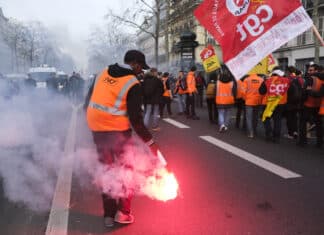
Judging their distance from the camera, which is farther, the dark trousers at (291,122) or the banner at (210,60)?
the banner at (210,60)

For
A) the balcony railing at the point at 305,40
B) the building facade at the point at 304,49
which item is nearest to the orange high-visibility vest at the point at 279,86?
the building facade at the point at 304,49

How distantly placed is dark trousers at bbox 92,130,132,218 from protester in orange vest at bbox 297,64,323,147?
4953 mm

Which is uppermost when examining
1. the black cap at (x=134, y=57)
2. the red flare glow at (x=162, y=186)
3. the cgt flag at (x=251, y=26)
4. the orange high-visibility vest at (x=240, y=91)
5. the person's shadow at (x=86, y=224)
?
the cgt flag at (x=251, y=26)

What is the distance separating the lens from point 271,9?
18.4ft

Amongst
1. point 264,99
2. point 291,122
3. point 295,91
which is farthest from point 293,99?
point 291,122

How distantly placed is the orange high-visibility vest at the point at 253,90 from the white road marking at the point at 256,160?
1239 millimetres

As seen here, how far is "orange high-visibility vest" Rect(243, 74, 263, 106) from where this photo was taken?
31.1 ft

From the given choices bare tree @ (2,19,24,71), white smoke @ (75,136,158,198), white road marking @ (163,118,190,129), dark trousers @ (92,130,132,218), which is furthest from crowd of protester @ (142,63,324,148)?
bare tree @ (2,19,24,71)

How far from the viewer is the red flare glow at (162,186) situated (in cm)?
430

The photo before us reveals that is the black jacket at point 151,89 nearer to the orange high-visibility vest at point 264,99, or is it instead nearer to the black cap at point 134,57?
the orange high-visibility vest at point 264,99

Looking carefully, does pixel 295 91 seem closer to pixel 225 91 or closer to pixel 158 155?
pixel 225 91

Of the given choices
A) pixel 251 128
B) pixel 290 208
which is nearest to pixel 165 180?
pixel 290 208

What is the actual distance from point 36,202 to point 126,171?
1405mm

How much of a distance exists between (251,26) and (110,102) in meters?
2.70
